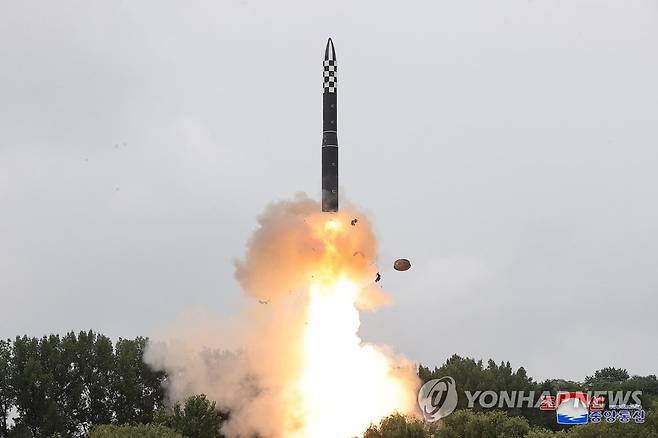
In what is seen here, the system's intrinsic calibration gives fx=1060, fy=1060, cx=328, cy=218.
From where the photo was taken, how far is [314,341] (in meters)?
78.0

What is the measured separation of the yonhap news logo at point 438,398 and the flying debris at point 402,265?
2586 centimetres

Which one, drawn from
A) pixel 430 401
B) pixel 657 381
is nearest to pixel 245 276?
pixel 430 401

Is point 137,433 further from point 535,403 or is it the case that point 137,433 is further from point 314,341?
point 535,403

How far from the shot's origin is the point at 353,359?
77.7 m

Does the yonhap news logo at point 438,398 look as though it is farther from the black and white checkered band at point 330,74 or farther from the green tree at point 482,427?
the black and white checkered band at point 330,74

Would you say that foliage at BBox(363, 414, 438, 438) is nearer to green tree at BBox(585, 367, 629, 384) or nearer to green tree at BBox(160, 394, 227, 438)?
green tree at BBox(160, 394, 227, 438)

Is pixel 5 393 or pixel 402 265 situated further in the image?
pixel 5 393

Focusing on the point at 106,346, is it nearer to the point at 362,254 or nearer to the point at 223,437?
the point at 223,437

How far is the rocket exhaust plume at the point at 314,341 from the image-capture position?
72.4 metres

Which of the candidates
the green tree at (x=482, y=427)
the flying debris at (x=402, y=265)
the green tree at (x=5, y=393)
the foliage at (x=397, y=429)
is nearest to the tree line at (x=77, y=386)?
the green tree at (x=5, y=393)

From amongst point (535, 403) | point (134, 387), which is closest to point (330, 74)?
Result: point (134, 387)

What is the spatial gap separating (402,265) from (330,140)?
10951mm

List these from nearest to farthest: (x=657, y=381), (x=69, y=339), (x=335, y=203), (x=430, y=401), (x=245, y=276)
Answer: (x=335, y=203) → (x=245, y=276) → (x=430, y=401) → (x=69, y=339) → (x=657, y=381)

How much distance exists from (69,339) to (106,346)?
12.3 ft
